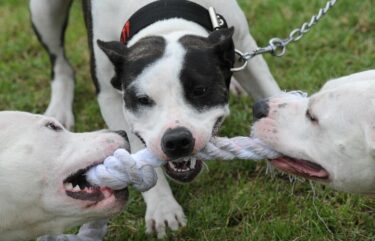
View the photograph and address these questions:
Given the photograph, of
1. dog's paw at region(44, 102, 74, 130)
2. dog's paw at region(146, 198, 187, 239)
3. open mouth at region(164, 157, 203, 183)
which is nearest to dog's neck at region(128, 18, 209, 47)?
open mouth at region(164, 157, 203, 183)

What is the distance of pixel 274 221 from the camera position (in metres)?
3.62

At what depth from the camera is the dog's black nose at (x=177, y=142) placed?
3.21 metres

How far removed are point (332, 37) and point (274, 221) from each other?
2176mm

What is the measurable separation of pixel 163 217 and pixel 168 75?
2.96ft

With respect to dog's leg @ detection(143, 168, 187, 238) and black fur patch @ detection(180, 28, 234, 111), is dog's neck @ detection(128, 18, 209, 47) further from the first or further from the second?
dog's leg @ detection(143, 168, 187, 238)

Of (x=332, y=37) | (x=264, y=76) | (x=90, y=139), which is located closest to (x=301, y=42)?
(x=332, y=37)

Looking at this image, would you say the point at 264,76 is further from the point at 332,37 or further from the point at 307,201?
the point at 332,37

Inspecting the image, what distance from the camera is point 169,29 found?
3.73m

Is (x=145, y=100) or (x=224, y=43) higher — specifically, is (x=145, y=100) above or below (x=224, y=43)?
below

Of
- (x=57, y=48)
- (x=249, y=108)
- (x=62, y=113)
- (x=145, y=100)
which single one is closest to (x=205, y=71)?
(x=145, y=100)

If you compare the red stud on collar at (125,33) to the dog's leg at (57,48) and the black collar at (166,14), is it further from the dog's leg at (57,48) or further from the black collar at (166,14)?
the dog's leg at (57,48)

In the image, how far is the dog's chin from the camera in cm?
302

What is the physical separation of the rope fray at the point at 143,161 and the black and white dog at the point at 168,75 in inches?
2.6

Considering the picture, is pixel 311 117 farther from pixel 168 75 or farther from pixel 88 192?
pixel 88 192
